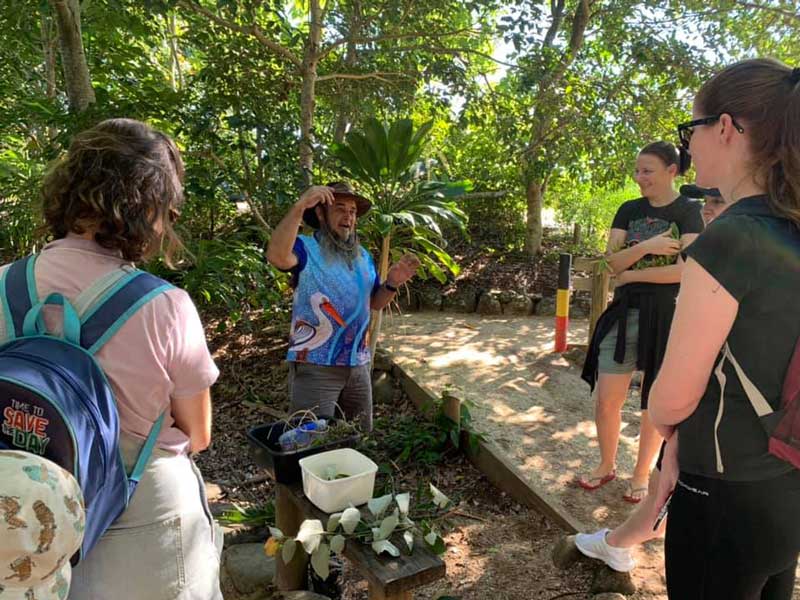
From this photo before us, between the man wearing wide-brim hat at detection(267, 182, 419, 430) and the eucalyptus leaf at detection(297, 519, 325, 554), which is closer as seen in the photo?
the eucalyptus leaf at detection(297, 519, 325, 554)

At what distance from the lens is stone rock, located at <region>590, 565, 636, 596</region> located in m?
2.21

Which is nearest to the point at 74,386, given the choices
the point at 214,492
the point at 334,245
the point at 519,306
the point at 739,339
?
the point at 739,339

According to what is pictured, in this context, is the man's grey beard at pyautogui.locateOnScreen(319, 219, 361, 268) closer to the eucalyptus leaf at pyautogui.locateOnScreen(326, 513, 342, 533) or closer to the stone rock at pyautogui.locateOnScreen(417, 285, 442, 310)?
the eucalyptus leaf at pyautogui.locateOnScreen(326, 513, 342, 533)

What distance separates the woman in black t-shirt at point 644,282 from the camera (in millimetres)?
2619

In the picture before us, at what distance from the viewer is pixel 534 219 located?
8.38 metres

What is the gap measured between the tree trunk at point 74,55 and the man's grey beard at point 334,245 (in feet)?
6.87

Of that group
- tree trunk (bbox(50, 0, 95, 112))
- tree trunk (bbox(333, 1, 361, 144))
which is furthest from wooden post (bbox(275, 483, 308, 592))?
tree trunk (bbox(333, 1, 361, 144))

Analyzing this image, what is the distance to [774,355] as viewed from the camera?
1177 millimetres

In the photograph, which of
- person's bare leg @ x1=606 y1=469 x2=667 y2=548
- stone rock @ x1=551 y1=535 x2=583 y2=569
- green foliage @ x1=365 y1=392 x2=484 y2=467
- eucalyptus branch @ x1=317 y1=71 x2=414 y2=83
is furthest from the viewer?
eucalyptus branch @ x1=317 y1=71 x2=414 y2=83

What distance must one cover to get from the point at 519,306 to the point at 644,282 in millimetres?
4857

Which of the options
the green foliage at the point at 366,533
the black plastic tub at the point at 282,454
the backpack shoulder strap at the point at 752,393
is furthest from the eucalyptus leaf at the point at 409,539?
the backpack shoulder strap at the point at 752,393

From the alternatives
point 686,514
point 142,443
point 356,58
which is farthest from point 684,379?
point 356,58

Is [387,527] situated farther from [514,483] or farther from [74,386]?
[514,483]

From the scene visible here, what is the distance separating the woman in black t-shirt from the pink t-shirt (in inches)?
83.5
